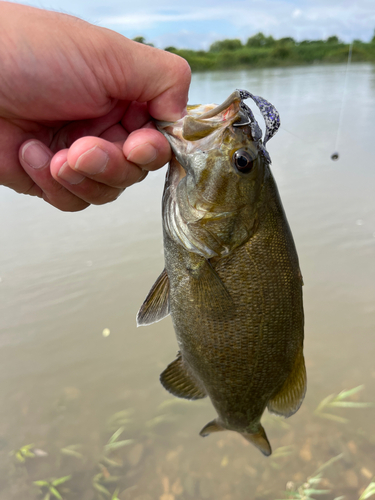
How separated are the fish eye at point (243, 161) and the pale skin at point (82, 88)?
331 mm

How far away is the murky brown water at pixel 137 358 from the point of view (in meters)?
3.27

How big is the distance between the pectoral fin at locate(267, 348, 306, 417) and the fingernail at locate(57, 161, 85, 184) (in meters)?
1.29

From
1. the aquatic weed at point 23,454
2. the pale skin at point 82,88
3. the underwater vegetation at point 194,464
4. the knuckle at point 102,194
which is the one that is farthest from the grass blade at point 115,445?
the pale skin at point 82,88

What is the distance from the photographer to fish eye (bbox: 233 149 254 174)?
1413mm

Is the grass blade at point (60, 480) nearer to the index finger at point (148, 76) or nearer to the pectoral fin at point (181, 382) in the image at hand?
the pectoral fin at point (181, 382)

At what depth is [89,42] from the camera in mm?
1519

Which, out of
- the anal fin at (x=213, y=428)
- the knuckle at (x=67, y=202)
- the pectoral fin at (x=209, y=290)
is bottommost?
the anal fin at (x=213, y=428)

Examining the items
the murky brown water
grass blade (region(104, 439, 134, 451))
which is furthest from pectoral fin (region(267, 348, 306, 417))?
grass blade (region(104, 439, 134, 451))

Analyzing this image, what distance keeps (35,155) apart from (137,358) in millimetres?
3064

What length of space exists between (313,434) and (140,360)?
196 cm

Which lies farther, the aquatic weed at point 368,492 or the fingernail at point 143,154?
the aquatic weed at point 368,492

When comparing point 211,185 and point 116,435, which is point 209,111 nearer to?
point 211,185

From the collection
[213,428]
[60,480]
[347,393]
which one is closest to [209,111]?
[213,428]

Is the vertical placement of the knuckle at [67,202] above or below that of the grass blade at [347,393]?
above
